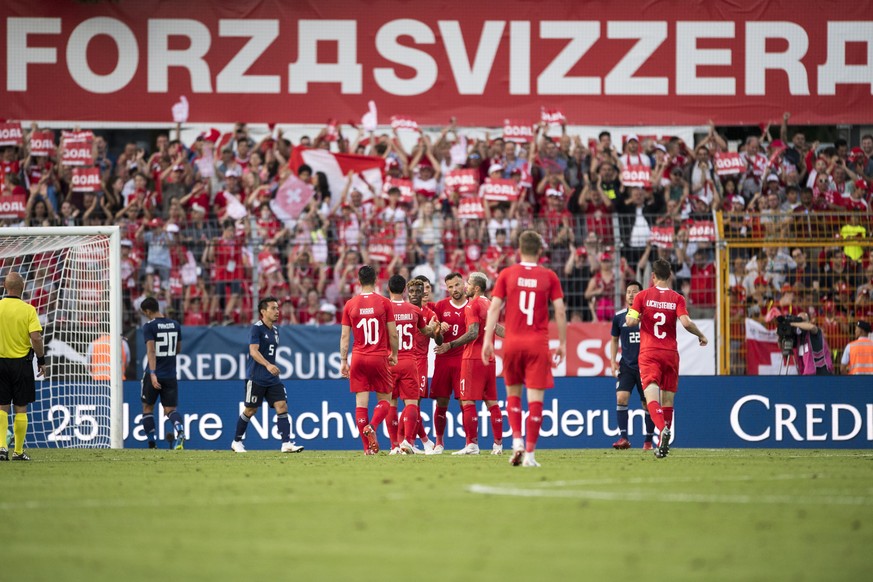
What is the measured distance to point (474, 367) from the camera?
1510 cm

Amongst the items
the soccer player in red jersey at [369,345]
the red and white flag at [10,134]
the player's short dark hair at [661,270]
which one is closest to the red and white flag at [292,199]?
the red and white flag at [10,134]

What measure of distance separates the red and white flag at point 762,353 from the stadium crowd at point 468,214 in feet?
0.83

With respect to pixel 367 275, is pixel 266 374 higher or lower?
lower

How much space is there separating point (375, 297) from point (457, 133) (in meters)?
9.38

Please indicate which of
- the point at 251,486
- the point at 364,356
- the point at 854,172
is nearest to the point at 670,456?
the point at 364,356

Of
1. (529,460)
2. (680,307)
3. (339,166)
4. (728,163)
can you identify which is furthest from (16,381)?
(728,163)

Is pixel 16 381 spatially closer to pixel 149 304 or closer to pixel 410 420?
pixel 149 304

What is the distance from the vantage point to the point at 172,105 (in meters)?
23.6

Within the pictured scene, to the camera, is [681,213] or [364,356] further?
[681,213]

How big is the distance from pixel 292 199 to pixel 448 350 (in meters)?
7.09

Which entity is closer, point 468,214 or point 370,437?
point 370,437

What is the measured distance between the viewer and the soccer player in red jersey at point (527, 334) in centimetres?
1152

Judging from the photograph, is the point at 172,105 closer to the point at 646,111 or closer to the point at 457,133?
the point at 457,133

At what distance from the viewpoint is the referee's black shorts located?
1384cm
